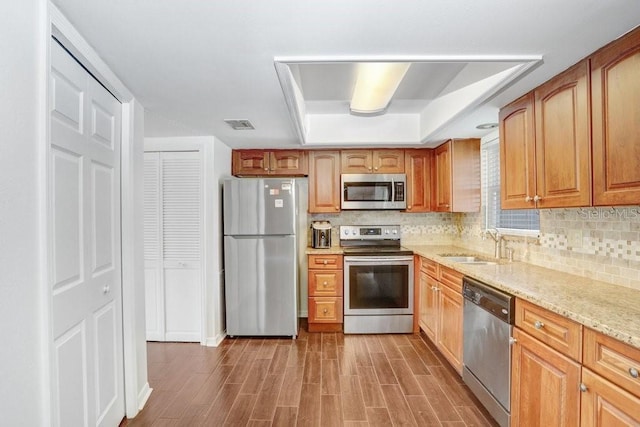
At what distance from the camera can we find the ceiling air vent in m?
2.60

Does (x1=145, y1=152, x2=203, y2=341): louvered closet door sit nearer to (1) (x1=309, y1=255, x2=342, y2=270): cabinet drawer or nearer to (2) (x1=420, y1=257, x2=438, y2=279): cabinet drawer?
(1) (x1=309, y1=255, x2=342, y2=270): cabinet drawer

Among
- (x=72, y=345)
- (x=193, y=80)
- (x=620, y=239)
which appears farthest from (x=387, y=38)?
(x=72, y=345)

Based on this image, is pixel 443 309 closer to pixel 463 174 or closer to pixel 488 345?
pixel 488 345

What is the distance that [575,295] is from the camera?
1583 millimetres

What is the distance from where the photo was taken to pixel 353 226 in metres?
3.91

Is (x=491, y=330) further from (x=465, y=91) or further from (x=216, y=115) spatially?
(x=216, y=115)

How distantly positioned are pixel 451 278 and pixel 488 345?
65 cm

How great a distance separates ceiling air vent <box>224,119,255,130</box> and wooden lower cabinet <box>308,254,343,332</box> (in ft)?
5.02

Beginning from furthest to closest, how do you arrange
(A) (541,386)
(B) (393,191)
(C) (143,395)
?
(B) (393,191) < (C) (143,395) < (A) (541,386)

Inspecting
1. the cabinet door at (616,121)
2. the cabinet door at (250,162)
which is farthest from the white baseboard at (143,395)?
the cabinet door at (616,121)

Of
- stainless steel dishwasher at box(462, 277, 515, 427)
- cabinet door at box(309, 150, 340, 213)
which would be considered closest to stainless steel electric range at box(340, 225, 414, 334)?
cabinet door at box(309, 150, 340, 213)

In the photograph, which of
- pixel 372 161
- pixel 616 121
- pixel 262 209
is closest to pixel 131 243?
pixel 262 209

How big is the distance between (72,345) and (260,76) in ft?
5.47

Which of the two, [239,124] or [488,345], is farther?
[239,124]
